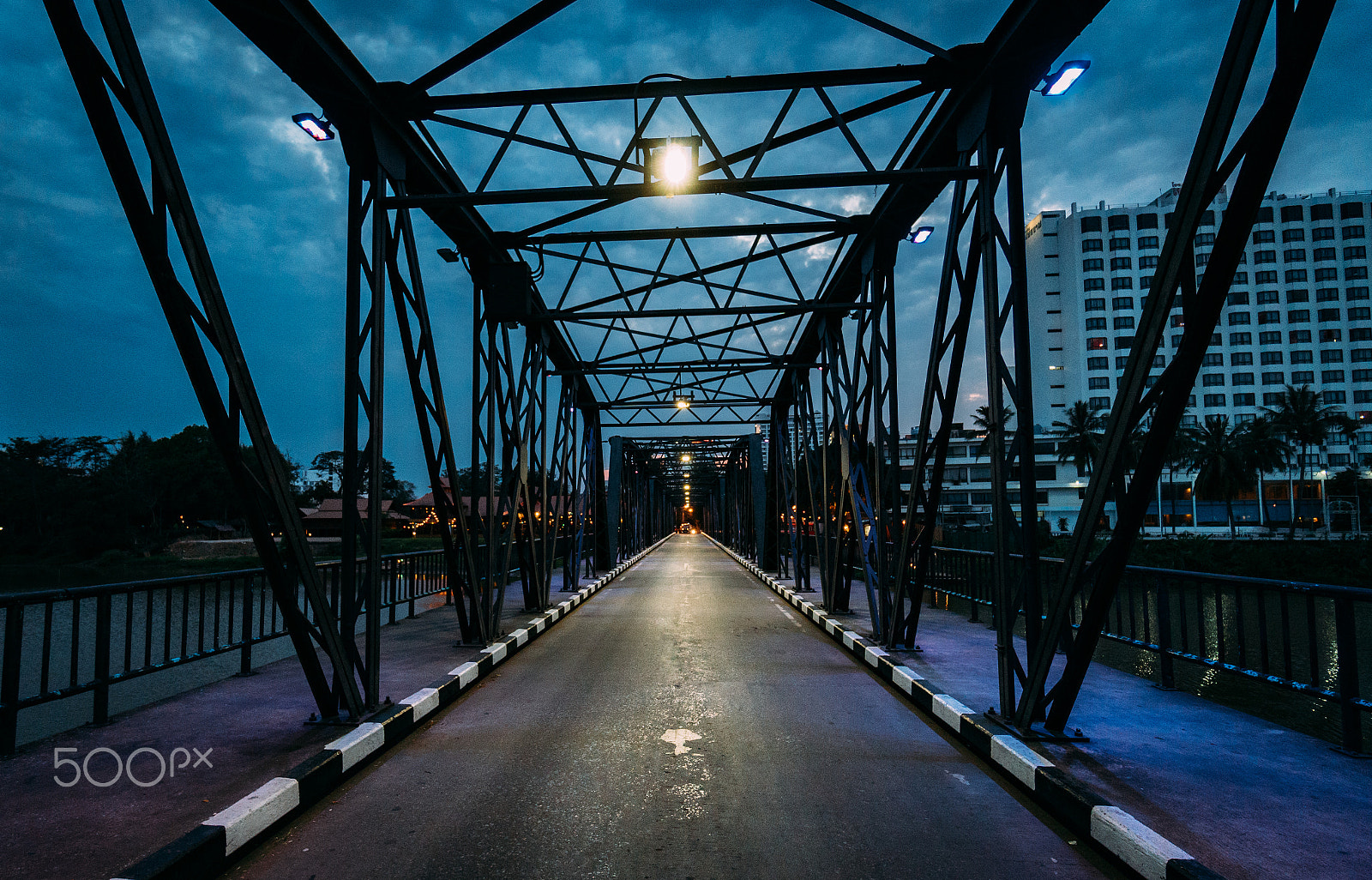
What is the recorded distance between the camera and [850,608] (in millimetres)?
12469

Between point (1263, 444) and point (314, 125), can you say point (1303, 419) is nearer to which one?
point (1263, 444)

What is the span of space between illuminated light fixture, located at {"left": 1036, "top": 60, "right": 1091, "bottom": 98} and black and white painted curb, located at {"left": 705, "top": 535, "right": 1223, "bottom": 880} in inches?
186

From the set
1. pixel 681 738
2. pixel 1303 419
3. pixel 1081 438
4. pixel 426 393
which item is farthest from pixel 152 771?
pixel 1303 419

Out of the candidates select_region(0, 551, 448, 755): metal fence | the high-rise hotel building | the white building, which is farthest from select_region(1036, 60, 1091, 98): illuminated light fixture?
the high-rise hotel building

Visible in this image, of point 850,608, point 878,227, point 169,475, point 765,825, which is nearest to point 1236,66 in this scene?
point 765,825

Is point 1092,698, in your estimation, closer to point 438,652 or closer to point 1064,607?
point 1064,607

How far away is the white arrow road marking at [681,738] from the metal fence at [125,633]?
163 inches

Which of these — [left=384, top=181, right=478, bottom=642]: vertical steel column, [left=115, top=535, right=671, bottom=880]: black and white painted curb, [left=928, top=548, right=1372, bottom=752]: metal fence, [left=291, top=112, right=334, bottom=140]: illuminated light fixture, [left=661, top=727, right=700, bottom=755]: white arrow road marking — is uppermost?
[left=291, top=112, right=334, bottom=140]: illuminated light fixture

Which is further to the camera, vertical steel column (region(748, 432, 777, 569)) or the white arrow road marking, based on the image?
vertical steel column (region(748, 432, 777, 569))

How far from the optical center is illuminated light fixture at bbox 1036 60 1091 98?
5.27m

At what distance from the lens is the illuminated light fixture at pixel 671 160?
702cm

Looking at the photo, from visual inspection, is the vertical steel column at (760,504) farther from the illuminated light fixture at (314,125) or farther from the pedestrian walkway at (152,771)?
the illuminated light fixture at (314,125)

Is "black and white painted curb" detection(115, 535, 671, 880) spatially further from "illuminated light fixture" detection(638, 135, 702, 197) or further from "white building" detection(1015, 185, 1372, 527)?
"white building" detection(1015, 185, 1372, 527)

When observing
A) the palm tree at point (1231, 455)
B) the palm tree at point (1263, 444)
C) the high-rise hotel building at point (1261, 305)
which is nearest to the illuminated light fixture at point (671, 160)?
the palm tree at point (1231, 455)
